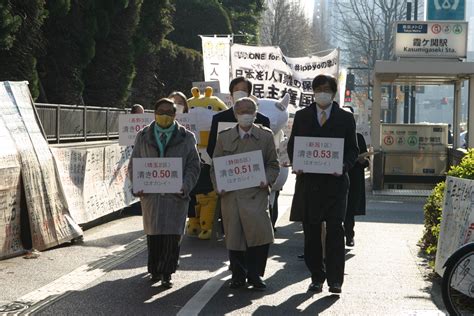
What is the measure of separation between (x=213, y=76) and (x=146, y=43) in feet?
25.3

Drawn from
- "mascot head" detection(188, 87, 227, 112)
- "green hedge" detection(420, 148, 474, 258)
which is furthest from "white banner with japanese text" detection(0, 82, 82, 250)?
"green hedge" detection(420, 148, 474, 258)

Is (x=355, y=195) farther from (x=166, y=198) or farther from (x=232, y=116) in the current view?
(x=166, y=198)

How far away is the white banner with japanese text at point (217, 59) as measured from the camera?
68.7 feet

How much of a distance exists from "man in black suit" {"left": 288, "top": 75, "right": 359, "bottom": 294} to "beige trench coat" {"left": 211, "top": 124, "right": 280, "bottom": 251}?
254 mm

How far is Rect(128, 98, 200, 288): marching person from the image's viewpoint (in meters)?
8.03

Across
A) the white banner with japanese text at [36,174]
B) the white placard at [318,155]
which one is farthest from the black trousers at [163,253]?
the white banner with japanese text at [36,174]

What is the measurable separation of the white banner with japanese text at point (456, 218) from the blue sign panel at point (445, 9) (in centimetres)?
1594

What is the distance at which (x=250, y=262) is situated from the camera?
8055 millimetres

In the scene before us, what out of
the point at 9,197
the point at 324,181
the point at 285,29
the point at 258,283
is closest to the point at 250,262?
the point at 258,283

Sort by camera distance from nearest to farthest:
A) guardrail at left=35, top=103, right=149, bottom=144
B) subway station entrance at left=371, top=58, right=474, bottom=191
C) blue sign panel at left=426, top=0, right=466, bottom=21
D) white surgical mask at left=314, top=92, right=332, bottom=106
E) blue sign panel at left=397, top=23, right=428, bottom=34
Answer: white surgical mask at left=314, top=92, right=332, bottom=106 → guardrail at left=35, top=103, right=149, bottom=144 → subway station entrance at left=371, top=58, right=474, bottom=191 → blue sign panel at left=397, top=23, right=428, bottom=34 → blue sign panel at left=426, top=0, right=466, bottom=21

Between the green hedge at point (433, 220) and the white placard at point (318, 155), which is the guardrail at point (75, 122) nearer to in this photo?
the green hedge at point (433, 220)

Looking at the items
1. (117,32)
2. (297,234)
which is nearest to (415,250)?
(297,234)

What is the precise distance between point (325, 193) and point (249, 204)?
0.71m

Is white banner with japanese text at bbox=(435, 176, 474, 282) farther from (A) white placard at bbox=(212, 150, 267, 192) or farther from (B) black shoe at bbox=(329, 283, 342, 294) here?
(A) white placard at bbox=(212, 150, 267, 192)
